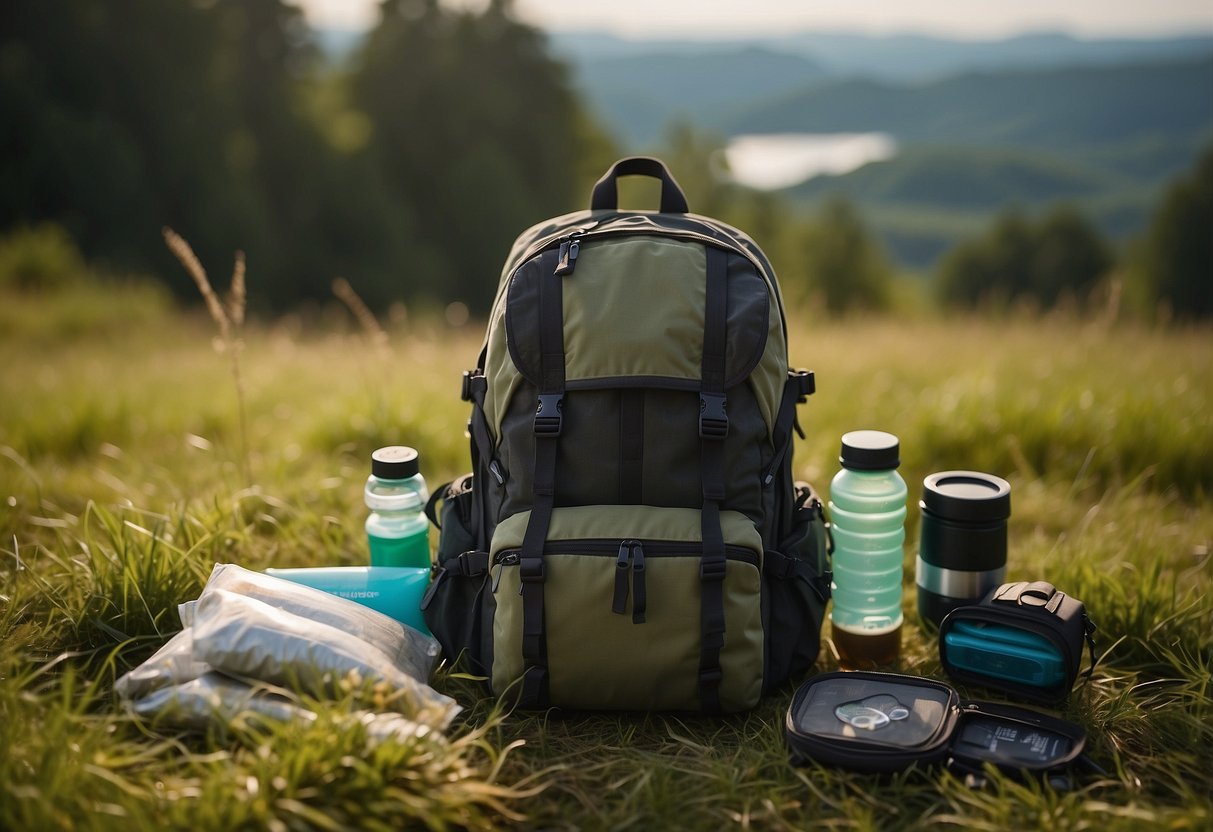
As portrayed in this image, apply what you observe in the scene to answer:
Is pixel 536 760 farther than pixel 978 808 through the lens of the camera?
Yes

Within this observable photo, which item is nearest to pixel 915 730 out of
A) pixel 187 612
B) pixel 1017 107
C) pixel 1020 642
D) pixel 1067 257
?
pixel 1020 642

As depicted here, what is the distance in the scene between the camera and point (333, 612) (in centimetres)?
296

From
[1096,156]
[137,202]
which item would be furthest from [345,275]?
[1096,156]

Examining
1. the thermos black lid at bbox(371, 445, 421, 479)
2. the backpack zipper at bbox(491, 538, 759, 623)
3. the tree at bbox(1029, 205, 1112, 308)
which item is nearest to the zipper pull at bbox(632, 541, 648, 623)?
the backpack zipper at bbox(491, 538, 759, 623)

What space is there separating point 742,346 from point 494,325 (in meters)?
0.86

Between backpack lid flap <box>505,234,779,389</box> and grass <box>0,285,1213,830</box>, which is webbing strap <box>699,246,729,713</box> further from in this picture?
grass <box>0,285,1213,830</box>

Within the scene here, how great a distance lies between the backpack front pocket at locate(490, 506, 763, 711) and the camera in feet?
9.38

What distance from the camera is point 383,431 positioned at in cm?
520

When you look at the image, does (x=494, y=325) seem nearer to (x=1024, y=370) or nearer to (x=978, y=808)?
(x=978, y=808)

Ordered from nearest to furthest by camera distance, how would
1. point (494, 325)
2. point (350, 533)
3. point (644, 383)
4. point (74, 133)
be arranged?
point (644, 383) < point (494, 325) < point (350, 533) < point (74, 133)

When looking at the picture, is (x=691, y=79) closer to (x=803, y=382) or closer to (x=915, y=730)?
(x=803, y=382)

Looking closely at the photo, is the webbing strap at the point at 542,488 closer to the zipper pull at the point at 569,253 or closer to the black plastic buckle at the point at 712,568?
the zipper pull at the point at 569,253

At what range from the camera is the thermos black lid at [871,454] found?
3238 millimetres

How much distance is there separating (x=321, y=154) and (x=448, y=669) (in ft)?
101
